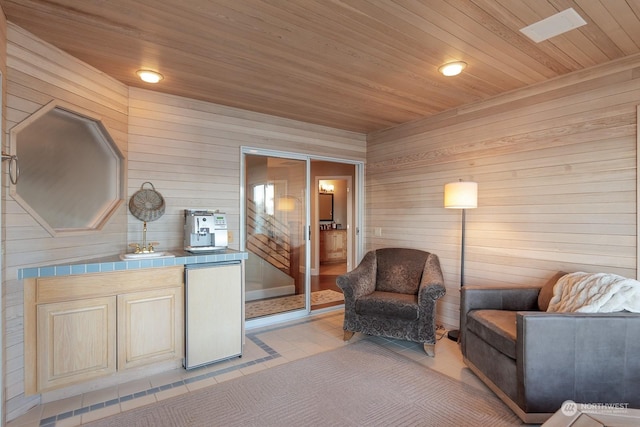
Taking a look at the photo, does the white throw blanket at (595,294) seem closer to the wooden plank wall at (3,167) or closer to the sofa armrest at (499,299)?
the sofa armrest at (499,299)

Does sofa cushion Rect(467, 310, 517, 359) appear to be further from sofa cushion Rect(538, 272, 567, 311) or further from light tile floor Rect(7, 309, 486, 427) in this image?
light tile floor Rect(7, 309, 486, 427)

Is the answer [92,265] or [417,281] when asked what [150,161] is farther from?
[417,281]

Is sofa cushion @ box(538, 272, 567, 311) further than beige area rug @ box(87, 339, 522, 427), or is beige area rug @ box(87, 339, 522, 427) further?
sofa cushion @ box(538, 272, 567, 311)

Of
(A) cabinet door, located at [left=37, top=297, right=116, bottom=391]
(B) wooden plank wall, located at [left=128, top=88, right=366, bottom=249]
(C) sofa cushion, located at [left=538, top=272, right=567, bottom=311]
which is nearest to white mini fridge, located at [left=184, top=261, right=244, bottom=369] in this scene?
(A) cabinet door, located at [left=37, top=297, right=116, bottom=391]

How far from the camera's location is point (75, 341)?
87.9 inches

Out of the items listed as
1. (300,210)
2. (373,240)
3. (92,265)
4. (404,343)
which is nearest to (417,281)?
(404,343)

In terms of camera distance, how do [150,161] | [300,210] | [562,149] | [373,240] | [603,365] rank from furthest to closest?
[373,240], [300,210], [150,161], [562,149], [603,365]

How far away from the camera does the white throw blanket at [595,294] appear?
1.98 metres

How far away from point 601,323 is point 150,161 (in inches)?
143

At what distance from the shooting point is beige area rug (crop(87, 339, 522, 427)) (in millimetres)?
2037

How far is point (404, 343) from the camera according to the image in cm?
325

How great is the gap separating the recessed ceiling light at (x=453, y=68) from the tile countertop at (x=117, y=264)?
2.27 meters

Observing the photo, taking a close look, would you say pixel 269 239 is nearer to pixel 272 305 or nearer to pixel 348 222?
pixel 272 305

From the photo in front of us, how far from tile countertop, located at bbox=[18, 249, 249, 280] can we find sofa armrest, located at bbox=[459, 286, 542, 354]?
76.9 inches
